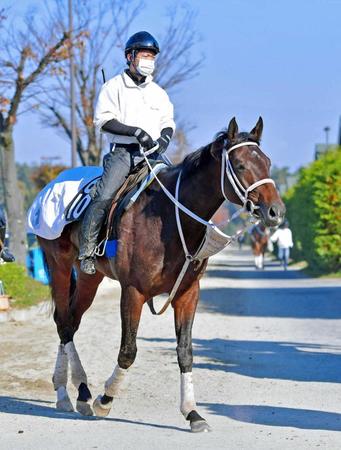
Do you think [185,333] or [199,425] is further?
[185,333]

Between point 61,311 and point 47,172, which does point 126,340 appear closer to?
point 61,311

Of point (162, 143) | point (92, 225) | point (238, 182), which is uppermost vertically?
point (162, 143)

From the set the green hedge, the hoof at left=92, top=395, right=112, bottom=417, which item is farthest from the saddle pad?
the green hedge

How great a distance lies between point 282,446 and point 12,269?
42.2 feet

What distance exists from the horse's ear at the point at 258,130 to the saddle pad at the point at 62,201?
81.8 inches

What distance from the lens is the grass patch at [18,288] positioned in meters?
19.2

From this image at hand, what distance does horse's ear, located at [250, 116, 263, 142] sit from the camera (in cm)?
853

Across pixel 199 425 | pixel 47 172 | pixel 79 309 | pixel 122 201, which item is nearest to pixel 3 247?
pixel 79 309

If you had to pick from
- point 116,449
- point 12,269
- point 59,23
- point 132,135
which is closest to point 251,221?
point 132,135

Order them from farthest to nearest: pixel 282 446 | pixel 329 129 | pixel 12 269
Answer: pixel 329 129
pixel 12 269
pixel 282 446

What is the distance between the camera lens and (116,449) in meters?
7.71

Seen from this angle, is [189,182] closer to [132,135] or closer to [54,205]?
[132,135]

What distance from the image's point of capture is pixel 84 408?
376 inches

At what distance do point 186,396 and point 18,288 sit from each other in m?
11.1
